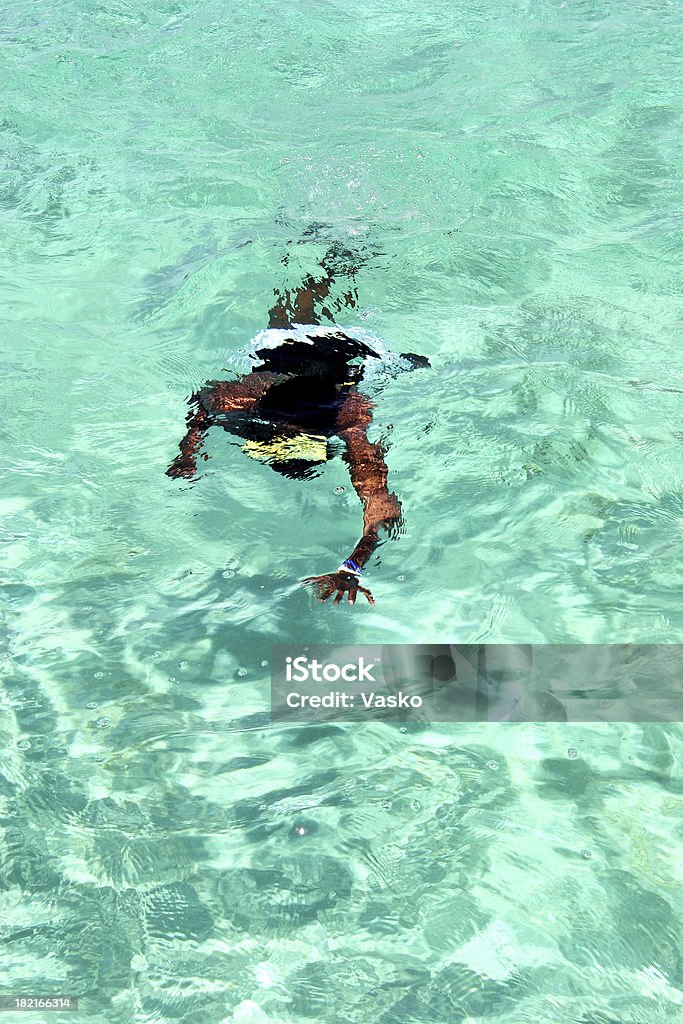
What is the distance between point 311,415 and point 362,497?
795 millimetres

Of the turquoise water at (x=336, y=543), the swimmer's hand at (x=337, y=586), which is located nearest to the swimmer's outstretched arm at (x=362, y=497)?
the swimmer's hand at (x=337, y=586)

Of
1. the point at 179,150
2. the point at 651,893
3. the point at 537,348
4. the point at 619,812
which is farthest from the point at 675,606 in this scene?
the point at 179,150

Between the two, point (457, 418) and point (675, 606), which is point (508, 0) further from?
point (675, 606)

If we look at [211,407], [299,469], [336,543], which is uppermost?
[211,407]

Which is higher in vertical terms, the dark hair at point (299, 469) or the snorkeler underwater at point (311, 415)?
the snorkeler underwater at point (311, 415)

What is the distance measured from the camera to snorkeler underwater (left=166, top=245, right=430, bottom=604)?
441 cm

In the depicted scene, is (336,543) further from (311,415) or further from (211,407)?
(211,407)

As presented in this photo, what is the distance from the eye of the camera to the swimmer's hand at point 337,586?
13.0 feet

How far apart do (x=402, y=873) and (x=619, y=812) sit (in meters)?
0.85

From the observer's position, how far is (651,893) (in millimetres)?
2941

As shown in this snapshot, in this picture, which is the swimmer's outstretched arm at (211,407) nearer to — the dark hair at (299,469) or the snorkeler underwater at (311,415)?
the snorkeler underwater at (311,415)

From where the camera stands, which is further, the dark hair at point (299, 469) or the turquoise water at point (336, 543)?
the dark hair at point (299, 469)

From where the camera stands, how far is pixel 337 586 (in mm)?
3975

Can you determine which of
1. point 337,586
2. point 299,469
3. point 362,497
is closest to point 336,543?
point 362,497
